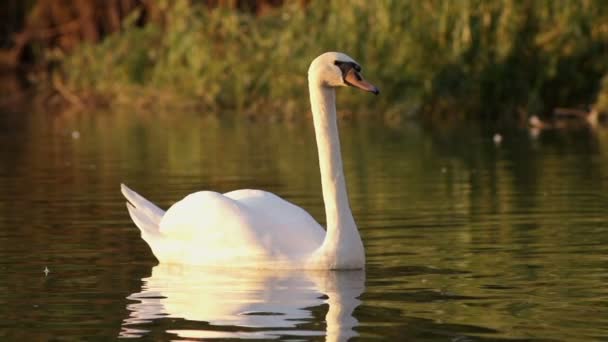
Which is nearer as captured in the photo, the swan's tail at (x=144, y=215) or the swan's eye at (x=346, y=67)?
the swan's eye at (x=346, y=67)

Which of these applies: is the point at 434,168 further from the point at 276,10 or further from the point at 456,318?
the point at 276,10

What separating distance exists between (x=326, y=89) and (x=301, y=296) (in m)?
1.75

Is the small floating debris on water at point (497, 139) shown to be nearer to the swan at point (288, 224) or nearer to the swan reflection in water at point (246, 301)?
the swan at point (288, 224)

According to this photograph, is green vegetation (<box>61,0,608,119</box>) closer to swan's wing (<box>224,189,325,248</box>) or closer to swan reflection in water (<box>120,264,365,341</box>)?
swan's wing (<box>224,189,325,248</box>)

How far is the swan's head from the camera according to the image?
10.5 metres

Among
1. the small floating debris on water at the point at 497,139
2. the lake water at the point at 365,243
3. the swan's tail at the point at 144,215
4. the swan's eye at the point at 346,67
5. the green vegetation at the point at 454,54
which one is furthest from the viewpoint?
the green vegetation at the point at 454,54

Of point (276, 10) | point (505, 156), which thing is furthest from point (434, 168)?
point (276, 10)

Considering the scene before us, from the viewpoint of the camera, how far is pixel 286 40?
2984cm

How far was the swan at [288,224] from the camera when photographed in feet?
33.7

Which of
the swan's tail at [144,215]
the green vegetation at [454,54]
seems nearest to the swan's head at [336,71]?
the swan's tail at [144,215]

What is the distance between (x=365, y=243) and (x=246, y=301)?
287 cm

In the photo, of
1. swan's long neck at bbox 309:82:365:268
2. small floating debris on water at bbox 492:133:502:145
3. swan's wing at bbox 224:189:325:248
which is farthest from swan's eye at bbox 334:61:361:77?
small floating debris on water at bbox 492:133:502:145

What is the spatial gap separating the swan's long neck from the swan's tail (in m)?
1.45

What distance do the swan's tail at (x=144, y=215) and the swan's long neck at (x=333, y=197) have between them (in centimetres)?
145
